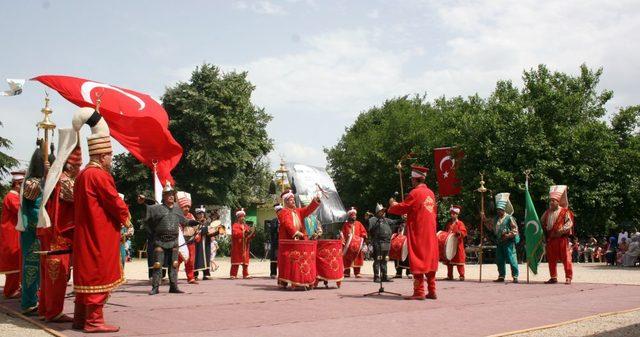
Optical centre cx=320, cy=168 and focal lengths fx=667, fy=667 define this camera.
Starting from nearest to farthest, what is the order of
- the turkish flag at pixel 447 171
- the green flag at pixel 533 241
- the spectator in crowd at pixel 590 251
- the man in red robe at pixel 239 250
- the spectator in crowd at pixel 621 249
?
the green flag at pixel 533 241
the man in red robe at pixel 239 250
the spectator in crowd at pixel 621 249
the spectator in crowd at pixel 590 251
the turkish flag at pixel 447 171

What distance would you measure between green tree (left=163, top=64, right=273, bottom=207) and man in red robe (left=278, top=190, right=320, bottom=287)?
87.5 ft

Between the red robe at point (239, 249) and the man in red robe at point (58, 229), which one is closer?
the man in red robe at point (58, 229)

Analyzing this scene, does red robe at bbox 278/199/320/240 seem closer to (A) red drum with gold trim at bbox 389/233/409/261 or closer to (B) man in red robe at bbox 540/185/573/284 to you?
(A) red drum with gold trim at bbox 389/233/409/261

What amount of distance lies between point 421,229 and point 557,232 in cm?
563

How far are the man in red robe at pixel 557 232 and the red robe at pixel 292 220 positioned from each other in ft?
19.5

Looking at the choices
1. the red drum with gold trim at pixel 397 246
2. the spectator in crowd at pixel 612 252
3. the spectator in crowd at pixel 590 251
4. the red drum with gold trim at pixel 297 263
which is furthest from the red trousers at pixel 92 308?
the spectator in crowd at pixel 590 251

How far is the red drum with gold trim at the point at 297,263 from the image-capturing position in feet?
43.4

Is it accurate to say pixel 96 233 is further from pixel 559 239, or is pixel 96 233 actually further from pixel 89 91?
pixel 559 239

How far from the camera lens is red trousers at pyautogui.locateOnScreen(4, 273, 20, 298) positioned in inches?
433

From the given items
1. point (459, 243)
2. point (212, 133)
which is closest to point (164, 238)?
point (459, 243)

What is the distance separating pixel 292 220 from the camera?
45.8 feet

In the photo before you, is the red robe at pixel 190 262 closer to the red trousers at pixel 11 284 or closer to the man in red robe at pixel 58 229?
the red trousers at pixel 11 284

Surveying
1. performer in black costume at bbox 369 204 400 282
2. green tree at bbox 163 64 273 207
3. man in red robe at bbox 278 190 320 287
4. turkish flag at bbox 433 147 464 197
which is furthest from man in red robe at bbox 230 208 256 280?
green tree at bbox 163 64 273 207

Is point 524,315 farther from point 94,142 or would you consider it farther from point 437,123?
point 437,123
